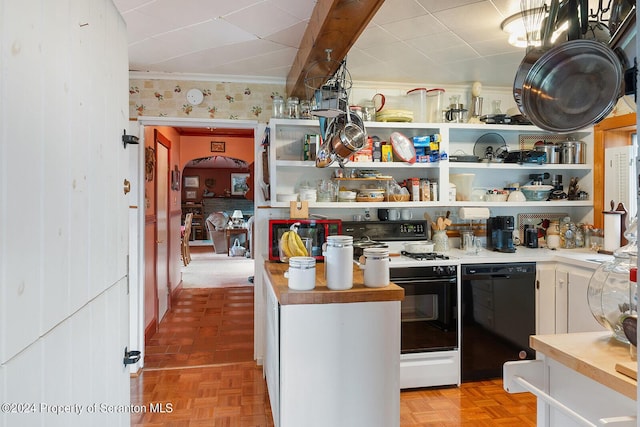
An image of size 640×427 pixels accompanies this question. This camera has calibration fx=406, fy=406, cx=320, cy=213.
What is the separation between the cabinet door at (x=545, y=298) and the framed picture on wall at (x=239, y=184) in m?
11.0

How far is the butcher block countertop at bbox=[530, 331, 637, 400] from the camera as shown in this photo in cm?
103

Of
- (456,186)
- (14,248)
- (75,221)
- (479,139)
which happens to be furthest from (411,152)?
(14,248)

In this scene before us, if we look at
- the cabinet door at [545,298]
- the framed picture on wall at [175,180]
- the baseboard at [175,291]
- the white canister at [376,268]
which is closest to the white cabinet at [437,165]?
the cabinet door at [545,298]

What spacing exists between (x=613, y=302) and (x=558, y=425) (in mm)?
454

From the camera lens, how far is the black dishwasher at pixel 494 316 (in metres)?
3.12

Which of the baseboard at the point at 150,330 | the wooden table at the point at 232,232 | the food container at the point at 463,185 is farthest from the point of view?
the wooden table at the point at 232,232

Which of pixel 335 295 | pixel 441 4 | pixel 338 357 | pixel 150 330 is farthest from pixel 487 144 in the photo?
pixel 150 330

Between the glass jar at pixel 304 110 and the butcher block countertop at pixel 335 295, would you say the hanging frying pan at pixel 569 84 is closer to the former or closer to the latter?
the butcher block countertop at pixel 335 295

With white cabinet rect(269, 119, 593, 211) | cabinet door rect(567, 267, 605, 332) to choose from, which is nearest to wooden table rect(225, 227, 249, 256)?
white cabinet rect(269, 119, 593, 211)

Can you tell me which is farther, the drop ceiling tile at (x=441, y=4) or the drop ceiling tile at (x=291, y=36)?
the drop ceiling tile at (x=291, y=36)

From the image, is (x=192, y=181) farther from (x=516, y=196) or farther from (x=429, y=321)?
(x=429, y=321)

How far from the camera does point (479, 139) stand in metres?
3.81

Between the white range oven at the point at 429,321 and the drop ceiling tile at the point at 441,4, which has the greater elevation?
the drop ceiling tile at the point at 441,4

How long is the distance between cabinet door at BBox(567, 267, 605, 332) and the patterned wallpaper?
2.78 m
